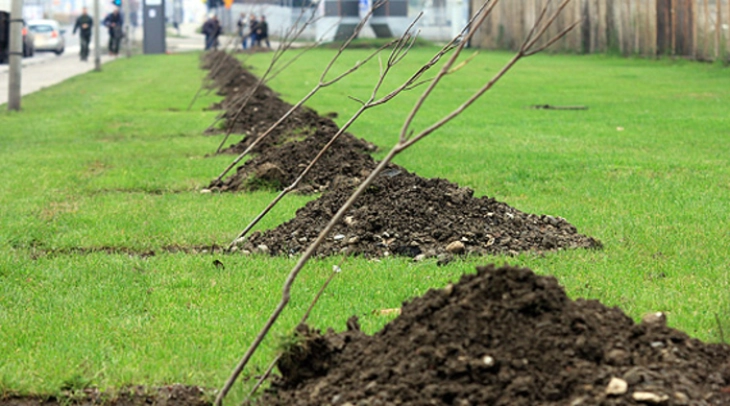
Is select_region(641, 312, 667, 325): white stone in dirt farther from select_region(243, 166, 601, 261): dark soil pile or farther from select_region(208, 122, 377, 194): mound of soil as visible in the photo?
select_region(208, 122, 377, 194): mound of soil

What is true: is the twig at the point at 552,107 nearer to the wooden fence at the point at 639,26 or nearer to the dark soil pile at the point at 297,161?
the dark soil pile at the point at 297,161

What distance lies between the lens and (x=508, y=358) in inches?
151

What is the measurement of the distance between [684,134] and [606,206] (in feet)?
19.2

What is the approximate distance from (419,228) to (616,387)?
3773 millimetres

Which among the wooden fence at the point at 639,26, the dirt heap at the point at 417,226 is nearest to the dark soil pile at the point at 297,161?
the dirt heap at the point at 417,226

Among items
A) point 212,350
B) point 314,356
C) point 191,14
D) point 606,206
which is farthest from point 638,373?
point 191,14

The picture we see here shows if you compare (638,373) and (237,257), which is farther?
(237,257)

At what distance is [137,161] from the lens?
42.0 ft

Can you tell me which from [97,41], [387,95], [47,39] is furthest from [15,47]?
[47,39]

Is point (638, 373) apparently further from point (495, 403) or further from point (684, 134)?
point (684, 134)

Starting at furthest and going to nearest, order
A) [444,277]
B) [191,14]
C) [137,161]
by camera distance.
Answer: [191,14] < [137,161] < [444,277]

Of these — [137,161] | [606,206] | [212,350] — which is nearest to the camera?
[212,350]

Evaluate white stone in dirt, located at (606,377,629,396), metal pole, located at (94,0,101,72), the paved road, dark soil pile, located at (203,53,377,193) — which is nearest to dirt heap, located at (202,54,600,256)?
dark soil pile, located at (203,53,377,193)

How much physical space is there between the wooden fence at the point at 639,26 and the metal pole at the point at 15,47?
1332 cm
